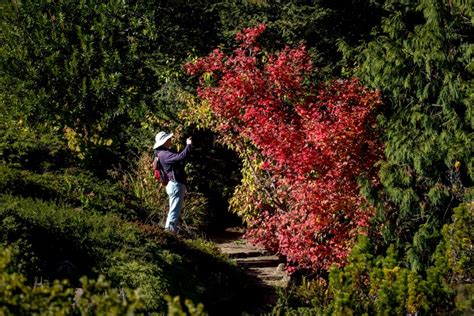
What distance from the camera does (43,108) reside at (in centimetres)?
1249

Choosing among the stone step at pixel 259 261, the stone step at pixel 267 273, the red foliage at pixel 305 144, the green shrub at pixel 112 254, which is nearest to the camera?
the green shrub at pixel 112 254

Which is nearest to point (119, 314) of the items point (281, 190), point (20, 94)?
point (281, 190)

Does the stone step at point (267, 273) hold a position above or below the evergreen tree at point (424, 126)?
below

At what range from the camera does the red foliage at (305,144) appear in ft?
31.2

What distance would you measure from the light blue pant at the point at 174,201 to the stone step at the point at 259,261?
1212 millimetres

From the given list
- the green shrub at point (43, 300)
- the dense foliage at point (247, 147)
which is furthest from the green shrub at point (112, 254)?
the green shrub at point (43, 300)

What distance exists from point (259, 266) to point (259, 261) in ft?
0.25

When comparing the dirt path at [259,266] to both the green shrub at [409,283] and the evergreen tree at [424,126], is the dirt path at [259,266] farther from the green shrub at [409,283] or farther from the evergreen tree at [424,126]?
the green shrub at [409,283]

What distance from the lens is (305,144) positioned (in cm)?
979

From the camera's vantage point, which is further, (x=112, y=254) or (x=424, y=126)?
(x=424, y=126)

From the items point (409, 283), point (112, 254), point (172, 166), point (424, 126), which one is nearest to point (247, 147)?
point (172, 166)

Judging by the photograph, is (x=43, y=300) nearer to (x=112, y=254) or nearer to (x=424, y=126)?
(x=112, y=254)

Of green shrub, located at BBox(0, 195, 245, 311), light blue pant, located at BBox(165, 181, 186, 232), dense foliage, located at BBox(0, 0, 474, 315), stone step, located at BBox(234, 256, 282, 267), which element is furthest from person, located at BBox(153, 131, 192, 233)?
stone step, located at BBox(234, 256, 282, 267)

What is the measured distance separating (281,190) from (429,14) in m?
3.18
